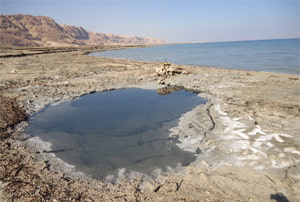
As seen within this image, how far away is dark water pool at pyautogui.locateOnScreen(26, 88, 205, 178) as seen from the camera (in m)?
4.43

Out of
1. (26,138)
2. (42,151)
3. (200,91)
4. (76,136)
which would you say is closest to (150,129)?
(76,136)

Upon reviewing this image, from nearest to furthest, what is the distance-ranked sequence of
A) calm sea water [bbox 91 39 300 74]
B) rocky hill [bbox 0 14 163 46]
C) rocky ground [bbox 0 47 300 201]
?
rocky ground [bbox 0 47 300 201] → calm sea water [bbox 91 39 300 74] → rocky hill [bbox 0 14 163 46]

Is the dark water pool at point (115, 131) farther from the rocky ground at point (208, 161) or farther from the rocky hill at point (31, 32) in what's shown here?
the rocky hill at point (31, 32)

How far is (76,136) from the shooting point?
5703 millimetres

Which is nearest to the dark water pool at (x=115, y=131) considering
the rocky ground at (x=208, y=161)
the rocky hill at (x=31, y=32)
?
the rocky ground at (x=208, y=161)

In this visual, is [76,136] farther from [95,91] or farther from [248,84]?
[248,84]

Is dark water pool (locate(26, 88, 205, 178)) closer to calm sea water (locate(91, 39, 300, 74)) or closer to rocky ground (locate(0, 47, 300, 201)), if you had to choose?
rocky ground (locate(0, 47, 300, 201))

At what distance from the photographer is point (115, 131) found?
592cm

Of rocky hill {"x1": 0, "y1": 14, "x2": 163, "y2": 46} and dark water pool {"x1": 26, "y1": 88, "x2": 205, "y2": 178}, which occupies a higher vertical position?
rocky hill {"x1": 0, "y1": 14, "x2": 163, "y2": 46}

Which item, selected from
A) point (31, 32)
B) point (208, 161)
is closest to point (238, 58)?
point (208, 161)

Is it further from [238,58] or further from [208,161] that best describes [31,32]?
[208,161]

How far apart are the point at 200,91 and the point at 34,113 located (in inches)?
312

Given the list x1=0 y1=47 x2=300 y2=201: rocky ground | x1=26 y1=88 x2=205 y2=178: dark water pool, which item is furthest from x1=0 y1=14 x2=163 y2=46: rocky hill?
x1=0 y1=47 x2=300 y2=201: rocky ground

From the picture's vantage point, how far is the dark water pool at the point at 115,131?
4430 millimetres
